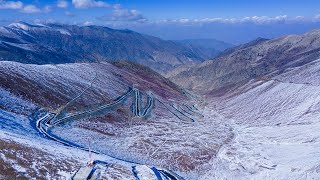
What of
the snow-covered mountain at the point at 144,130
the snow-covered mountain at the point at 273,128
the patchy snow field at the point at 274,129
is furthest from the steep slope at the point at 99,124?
the snow-covered mountain at the point at 273,128

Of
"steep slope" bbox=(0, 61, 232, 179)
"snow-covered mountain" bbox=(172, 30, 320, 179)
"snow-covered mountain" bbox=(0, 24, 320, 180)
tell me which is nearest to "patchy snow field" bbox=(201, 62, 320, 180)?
"snow-covered mountain" bbox=(172, 30, 320, 179)

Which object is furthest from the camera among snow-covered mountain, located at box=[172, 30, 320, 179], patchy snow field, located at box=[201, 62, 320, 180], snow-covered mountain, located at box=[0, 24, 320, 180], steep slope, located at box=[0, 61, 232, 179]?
snow-covered mountain, located at box=[172, 30, 320, 179]

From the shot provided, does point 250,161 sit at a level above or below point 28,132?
below

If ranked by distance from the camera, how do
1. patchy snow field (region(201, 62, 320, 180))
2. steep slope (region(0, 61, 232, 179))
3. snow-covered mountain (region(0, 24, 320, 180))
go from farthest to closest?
patchy snow field (region(201, 62, 320, 180))
steep slope (region(0, 61, 232, 179))
snow-covered mountain (region(0, 24, 320, 180))

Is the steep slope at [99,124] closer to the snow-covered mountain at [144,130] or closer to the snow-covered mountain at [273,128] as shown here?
the snow-covered mountain at [144,130]

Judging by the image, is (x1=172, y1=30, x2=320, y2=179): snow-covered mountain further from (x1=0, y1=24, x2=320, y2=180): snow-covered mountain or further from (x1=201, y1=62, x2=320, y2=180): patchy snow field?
(x1=0, y1=24, x2=320, y2=180): snow-covered mountain

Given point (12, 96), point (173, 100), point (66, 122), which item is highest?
point (12, 96)

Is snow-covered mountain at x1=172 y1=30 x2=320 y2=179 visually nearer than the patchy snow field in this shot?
No

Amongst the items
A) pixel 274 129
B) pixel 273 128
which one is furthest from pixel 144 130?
pixel 273 128

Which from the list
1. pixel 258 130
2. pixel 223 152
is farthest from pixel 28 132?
pixel 258 130

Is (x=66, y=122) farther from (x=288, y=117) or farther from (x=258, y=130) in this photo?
(x=288, y=117)

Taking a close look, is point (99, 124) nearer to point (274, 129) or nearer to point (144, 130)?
point (144, 130)
